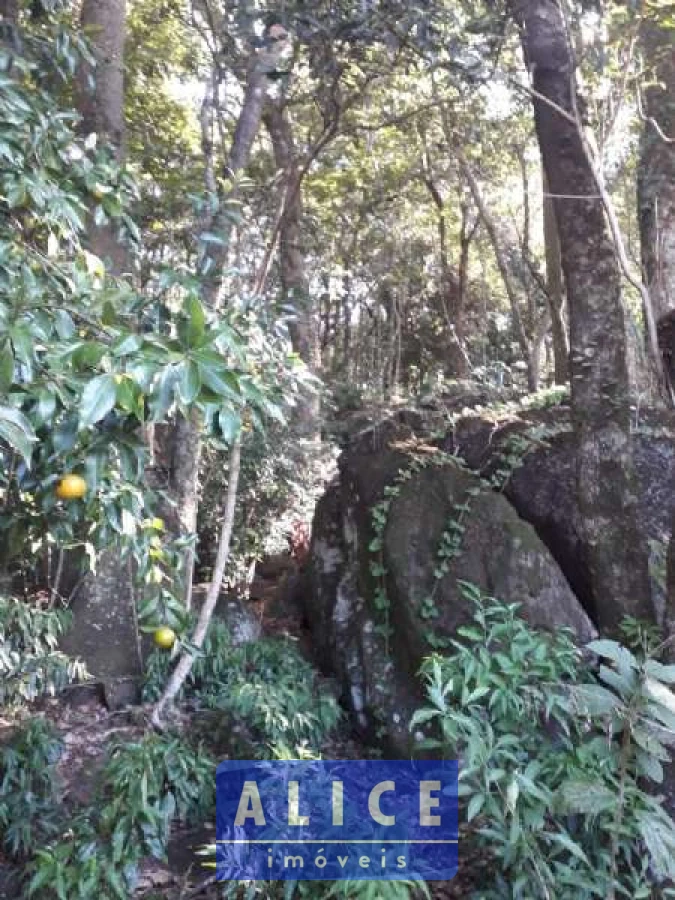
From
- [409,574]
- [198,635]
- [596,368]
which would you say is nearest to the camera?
[596,368]

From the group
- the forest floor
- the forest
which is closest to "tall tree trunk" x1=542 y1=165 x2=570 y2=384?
the forest

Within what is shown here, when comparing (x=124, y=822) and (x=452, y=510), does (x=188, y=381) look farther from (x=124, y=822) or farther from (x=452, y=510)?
(x=452, y=510)

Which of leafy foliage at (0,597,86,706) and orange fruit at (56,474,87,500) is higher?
orange fruit at (56,474,87,500)

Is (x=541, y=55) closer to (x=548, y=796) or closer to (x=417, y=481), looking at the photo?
(x=417, y=481)

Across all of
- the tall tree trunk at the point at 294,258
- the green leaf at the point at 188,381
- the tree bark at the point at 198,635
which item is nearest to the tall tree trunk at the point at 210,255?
the tree bark at the point at 198,635

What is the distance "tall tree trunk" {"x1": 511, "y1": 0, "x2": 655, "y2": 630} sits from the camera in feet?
9.87

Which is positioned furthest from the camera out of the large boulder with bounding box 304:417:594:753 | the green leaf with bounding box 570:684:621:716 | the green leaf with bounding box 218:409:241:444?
the large boulder with bounding box 304:417:594:753

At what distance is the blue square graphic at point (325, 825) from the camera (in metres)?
2.59

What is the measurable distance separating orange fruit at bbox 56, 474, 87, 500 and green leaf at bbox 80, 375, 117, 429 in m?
0.40

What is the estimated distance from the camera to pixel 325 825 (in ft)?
9.07

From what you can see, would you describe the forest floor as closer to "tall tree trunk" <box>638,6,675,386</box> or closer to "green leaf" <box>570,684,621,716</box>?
"green leaf" <box>570,684,621,716</box>

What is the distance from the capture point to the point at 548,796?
6.93 feet

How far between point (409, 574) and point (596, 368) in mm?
1727

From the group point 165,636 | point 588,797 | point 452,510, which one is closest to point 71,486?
point 165,636
